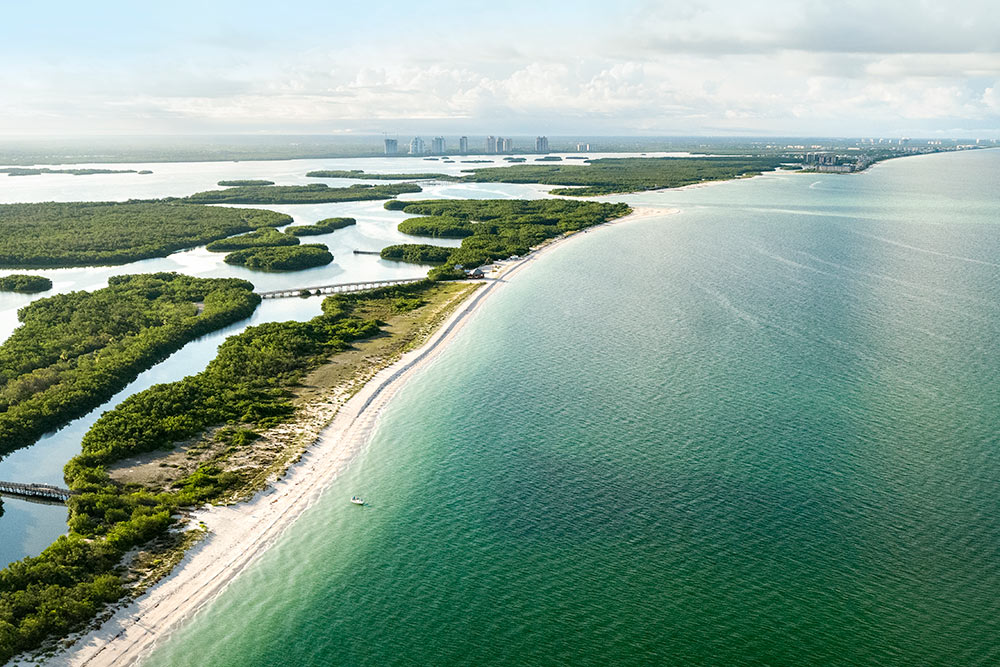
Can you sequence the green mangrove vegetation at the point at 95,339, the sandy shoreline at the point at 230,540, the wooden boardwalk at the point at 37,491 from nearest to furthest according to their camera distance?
the sandy shoreline at the point at 230,540, the wooden boardwalk at the point at 37,491, the green mangrove vegetation at the point at 95,339

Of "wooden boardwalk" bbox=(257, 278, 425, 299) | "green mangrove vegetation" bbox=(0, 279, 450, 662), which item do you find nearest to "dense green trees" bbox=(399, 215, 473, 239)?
"wooden boardwalk" bbox=(257, 278, 425, 299)

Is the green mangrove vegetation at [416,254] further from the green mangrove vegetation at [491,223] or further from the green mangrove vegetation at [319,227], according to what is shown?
the green mangrove vegetation at [319,227]

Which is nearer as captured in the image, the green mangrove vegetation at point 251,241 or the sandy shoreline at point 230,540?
the sandy shoreline at point 230,540

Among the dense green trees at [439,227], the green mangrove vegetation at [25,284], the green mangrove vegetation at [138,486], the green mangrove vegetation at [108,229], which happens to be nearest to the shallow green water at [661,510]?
the green mangrove vegetation at [138,486]

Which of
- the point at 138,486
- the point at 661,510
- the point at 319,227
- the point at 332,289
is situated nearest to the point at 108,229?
the point at 319,227

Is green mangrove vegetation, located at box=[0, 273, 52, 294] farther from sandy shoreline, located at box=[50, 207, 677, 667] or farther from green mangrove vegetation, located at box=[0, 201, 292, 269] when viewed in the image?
sandy shoreline, located at box=[50, 207, 677, 667]

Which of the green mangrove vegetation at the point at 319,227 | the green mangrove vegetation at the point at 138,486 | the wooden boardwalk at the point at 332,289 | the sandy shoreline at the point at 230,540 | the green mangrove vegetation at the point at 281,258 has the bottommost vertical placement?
the sandy shoreline at the point at 230,540
